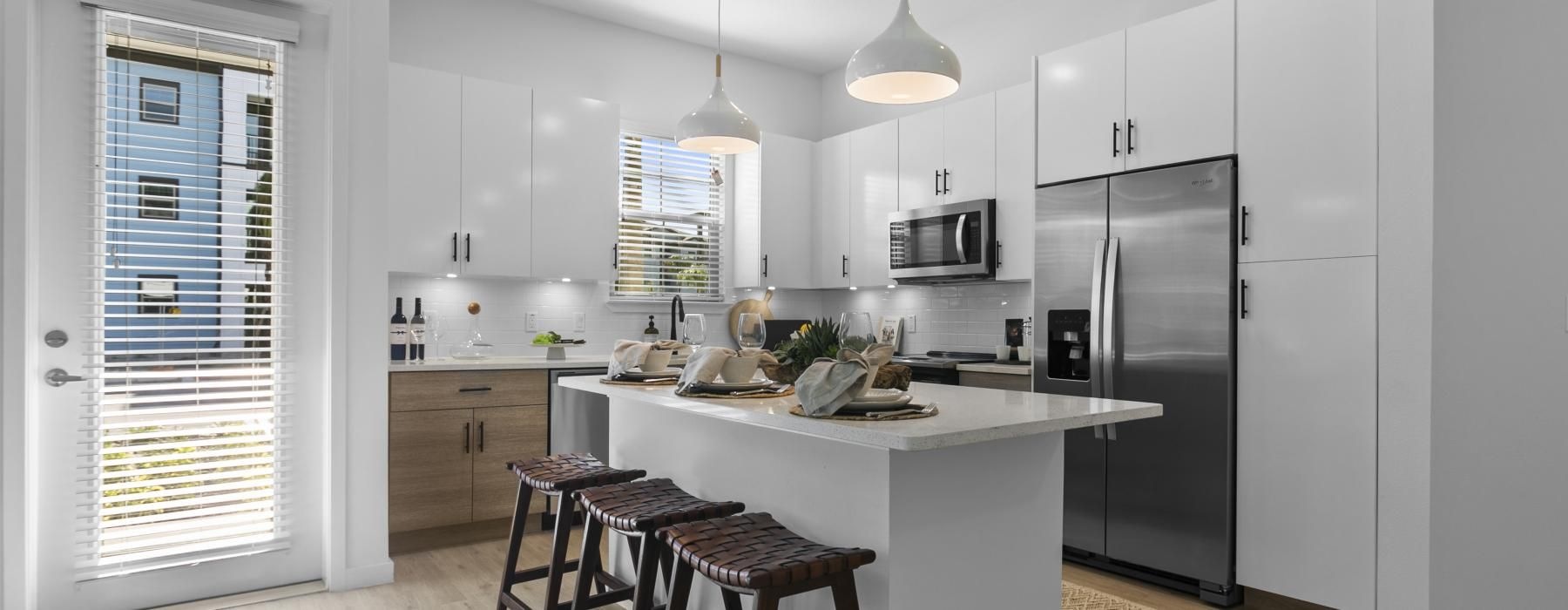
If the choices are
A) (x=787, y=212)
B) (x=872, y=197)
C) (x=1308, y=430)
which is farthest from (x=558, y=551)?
(x=787, y=212)

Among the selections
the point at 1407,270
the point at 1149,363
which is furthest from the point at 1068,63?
the point at 1407,270

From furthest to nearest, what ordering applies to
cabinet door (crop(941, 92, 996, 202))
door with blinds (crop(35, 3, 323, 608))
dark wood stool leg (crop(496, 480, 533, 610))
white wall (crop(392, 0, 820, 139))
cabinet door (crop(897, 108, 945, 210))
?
1. cabinet door (crop(897, 108, 945, 210))
2. white wall (crop(392, 0, 820, 139))
3. cabinet door (crop(941, 92, 996, 202))
4. door with blinds (crop(35, 3, 323, 608))
5. dark wood stool leg (crop(496, 480, 533, 610))

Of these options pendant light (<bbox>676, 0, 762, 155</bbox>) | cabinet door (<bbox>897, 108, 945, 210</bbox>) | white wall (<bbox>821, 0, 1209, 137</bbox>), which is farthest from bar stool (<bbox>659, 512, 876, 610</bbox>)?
white wall (<bbox>821, 0, 1209, 137</bbox>)

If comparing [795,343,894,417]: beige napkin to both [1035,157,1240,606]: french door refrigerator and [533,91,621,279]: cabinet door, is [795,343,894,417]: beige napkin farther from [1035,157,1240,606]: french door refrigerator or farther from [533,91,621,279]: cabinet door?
[533,91,621,279]: cabinet door

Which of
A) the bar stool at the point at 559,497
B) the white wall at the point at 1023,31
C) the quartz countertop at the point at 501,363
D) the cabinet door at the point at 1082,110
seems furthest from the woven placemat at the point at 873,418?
the white wall at the point at 1023,31

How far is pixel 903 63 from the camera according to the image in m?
2.28

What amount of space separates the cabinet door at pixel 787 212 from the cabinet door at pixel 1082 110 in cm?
186

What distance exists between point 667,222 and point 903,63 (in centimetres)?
305

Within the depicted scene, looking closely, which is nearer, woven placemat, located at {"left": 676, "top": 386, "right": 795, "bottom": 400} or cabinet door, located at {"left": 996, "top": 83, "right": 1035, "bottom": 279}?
woven placemat, located at {"left": 676, "top": 386, "right": 795, "bottom": 400}

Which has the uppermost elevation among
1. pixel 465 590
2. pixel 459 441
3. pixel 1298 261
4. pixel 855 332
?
pixel 1298 261

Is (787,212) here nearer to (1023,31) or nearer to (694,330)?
(1023,31)

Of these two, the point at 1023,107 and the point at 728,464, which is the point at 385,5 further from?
the point at 1023,107

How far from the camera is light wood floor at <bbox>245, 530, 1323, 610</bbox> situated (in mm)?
3025

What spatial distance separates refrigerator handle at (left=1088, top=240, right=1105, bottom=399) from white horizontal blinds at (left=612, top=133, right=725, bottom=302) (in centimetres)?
256
